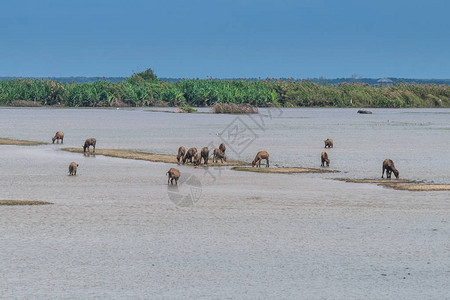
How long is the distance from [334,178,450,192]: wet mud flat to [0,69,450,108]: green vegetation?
68690 mm

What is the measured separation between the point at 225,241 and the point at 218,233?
31.9 inches

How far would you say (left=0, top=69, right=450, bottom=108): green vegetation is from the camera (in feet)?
313

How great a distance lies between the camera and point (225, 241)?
15062 millimetres


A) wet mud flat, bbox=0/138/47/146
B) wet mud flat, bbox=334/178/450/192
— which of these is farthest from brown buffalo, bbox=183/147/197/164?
Result: wet mud flat, bbox=0/138/47/146

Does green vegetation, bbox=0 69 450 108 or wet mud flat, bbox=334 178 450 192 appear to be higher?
green vegetation, bbox=0 69 450 108

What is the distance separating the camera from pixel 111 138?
145 feet

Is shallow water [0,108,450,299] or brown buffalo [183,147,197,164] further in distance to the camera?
brown buffalo [183,147,197,164]

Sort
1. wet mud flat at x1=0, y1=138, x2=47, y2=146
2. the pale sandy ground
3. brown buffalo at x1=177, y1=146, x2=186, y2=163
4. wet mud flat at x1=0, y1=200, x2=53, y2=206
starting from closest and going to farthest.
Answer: the pale sandy ground
wet mud flat at x1=0, y1=200, x2=53, y2=206
brown buffalo at x1=177, y1=146, x2=186, y2=163
wet mud flat at x1=0, y1=138, x2=47, y2=146

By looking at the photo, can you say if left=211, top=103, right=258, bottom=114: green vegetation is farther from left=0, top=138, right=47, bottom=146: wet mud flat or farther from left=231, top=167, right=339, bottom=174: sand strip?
left=231, top=167, right=339, bottom=174: sand strip

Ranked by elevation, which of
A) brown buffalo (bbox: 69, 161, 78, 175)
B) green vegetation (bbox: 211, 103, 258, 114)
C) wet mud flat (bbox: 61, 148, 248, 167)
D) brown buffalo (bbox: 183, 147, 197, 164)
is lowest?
→ brown buffalo (bbox: 69, 161, 78, 175)

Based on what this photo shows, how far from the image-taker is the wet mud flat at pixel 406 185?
22.4 meters

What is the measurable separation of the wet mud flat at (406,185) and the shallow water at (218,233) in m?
0.56

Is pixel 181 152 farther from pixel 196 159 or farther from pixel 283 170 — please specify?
pixel 283 170

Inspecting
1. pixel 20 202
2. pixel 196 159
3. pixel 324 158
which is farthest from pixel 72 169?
pixel 324 158
